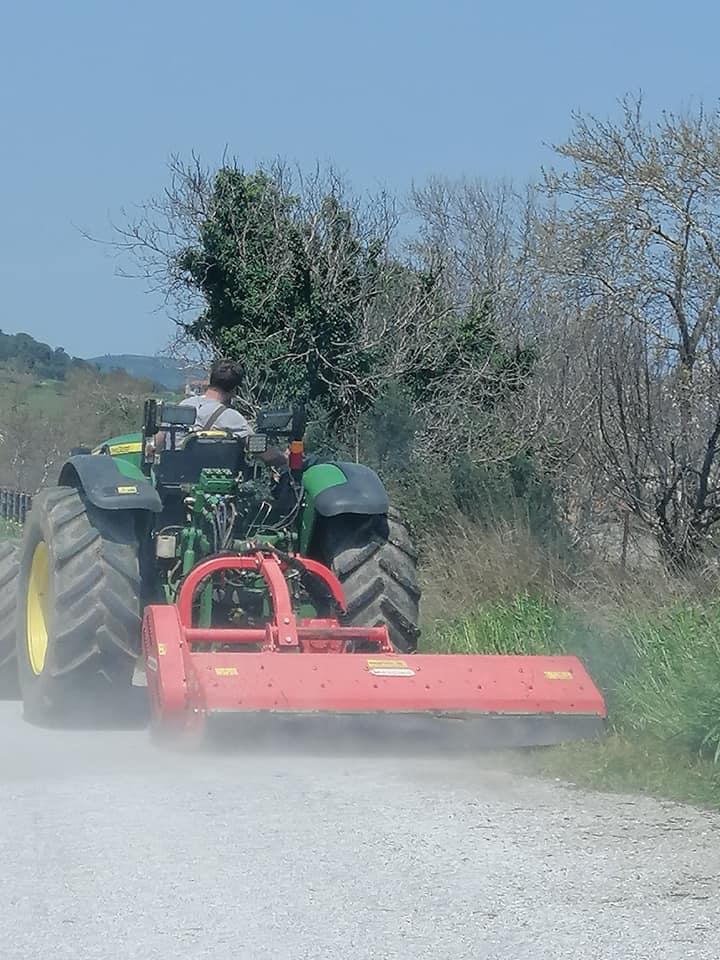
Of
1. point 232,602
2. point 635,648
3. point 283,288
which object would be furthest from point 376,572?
point 283,288

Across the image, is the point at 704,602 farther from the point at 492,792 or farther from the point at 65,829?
the point at 65,829

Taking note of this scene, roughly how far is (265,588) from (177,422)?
1.12m

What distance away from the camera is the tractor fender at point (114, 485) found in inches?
336

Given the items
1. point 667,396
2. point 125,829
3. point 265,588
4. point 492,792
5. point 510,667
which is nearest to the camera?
point 125,829

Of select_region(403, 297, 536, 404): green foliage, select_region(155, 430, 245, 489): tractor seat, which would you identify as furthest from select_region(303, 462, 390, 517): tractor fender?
select_region(403, 297, 536, 404): green foliage

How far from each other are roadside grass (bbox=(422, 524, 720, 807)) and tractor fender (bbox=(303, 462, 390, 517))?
4.60ft

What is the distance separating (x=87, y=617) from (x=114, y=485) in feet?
2.63

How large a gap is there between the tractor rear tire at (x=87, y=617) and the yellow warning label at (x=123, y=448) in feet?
3.70

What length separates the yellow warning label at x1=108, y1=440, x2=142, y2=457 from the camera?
1009 centimetres

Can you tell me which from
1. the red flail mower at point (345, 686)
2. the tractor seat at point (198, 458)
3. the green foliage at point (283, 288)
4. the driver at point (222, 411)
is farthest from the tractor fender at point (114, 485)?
the green foliage at point (283, 288)

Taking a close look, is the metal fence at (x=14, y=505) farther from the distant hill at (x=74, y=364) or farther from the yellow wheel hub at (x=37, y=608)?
the yellow wheel hub at (x=37, y=608)

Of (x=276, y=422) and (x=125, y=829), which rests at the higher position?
(x=276, y=422)

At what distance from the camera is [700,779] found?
23.0ft

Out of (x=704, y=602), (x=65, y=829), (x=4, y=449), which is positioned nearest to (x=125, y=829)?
(x=65, y=829)
